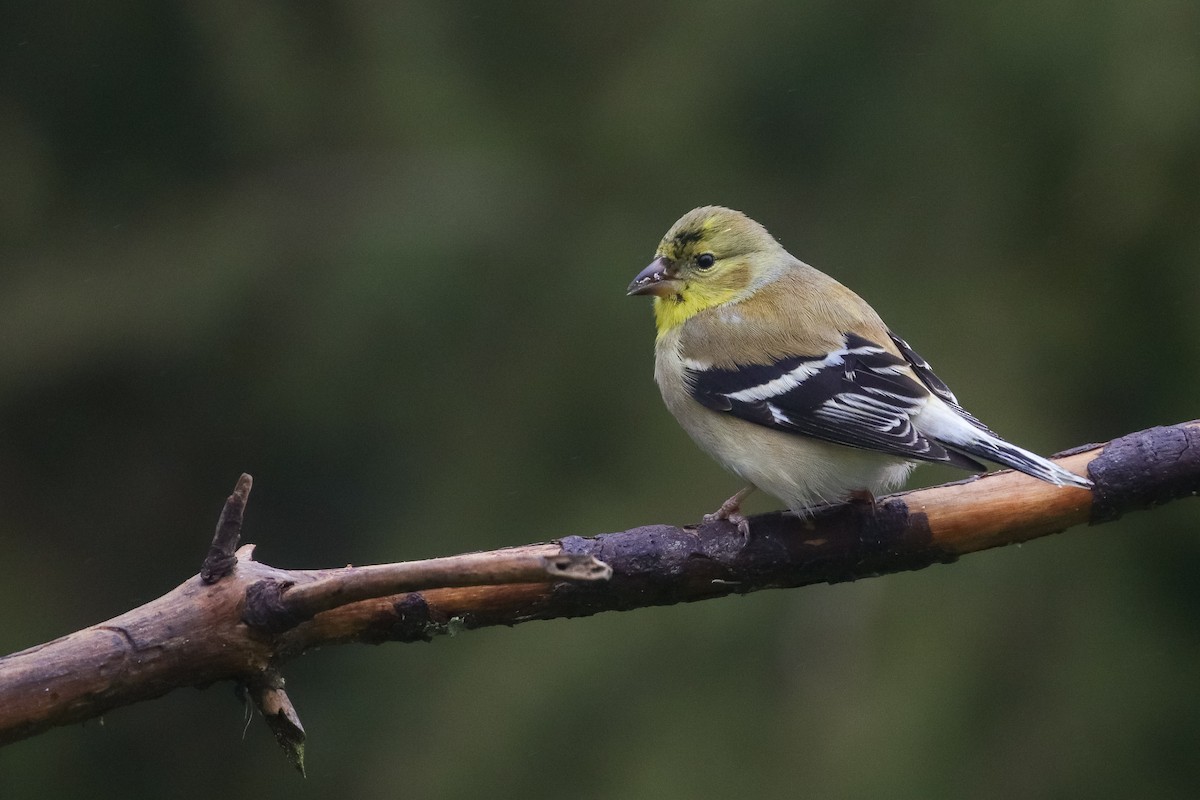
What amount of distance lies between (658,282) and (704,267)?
21 centimetres

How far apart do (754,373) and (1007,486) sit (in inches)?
37.7

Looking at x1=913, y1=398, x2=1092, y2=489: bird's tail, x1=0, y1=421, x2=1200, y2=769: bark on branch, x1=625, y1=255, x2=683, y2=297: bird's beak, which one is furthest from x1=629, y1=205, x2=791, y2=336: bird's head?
x1=0, y1=421, x2=1200, y2=769: bark on branch

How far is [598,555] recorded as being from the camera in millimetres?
3285

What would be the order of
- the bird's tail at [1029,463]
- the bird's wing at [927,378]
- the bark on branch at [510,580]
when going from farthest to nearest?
1. the bird's wing at [927,378]
2. the bird's tail at [1029,463]
3. the bark on branch at [510,580]

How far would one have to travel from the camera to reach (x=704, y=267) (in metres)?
4.86

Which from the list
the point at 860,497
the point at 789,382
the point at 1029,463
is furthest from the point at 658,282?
the point at 1029,463

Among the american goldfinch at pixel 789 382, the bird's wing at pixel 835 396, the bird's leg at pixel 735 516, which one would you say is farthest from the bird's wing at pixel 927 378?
the bird's leg at pixel 735 516

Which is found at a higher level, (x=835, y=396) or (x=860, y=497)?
(x=835, y=396)

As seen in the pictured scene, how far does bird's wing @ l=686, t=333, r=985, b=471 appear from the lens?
3732mm

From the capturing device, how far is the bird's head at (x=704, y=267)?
479cm

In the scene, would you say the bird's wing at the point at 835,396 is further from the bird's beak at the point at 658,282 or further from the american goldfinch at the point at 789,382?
Answer: the bird's beak at the point at 658,282

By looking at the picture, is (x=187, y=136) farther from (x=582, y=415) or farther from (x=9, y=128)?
(x=582, y=415)

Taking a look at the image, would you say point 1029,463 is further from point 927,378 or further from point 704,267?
point 704,267

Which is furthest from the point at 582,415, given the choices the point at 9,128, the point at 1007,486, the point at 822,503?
the point at 9,128
